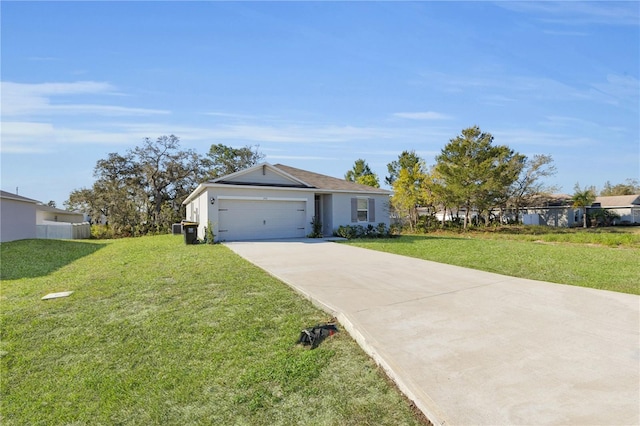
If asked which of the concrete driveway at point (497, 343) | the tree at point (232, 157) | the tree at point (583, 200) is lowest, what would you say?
the concrete driveway at point (497, 343)

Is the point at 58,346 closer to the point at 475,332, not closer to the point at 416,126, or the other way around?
the point at 475,332

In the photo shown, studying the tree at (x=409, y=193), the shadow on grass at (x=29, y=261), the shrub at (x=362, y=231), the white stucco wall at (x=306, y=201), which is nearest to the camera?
the shadow on grass at (x=29, y=261)

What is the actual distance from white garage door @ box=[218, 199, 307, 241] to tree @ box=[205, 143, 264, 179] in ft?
64.4

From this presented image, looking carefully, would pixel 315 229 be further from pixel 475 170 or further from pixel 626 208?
pixel 626 208

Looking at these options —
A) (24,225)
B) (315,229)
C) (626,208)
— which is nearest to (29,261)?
(315,229)

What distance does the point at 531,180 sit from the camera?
29.8 meters

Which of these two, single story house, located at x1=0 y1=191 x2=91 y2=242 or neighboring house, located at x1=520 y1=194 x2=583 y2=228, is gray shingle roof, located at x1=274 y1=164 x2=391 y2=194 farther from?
neighboring house, located at x1=520 y1=194 x2=583 y2=228

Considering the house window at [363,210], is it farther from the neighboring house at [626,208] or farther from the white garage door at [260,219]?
the neighboring house at [626,208]

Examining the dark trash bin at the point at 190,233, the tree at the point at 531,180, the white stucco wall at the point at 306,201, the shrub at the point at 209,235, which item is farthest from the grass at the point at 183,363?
the tree at the point at 531,180

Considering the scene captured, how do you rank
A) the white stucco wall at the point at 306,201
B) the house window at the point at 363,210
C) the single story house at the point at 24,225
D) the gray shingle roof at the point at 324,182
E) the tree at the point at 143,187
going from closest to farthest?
the white stucco wall at the point at 306,201 → the single story house at the point at 24,225 → the gray shingle roof at the point at 324,182 → the house window at the point at 363,210 → the tree at the point at 143,187

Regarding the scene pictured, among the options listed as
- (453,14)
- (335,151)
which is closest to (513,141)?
(335,151)

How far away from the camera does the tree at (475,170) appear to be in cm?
2512

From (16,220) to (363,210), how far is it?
19.6m

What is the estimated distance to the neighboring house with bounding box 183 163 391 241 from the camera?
14336 millimetres
